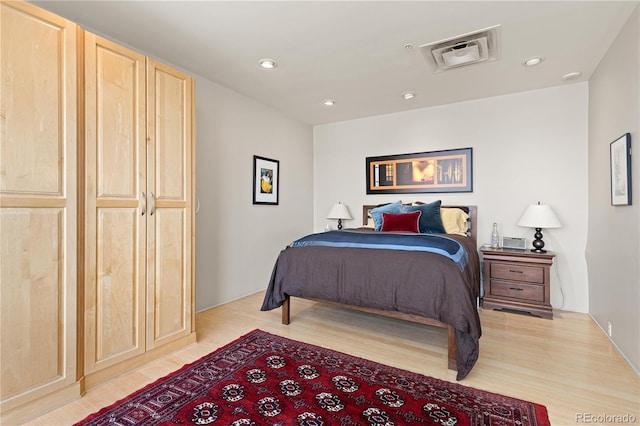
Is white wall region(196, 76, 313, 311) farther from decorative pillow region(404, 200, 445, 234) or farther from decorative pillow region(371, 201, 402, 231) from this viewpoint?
decorative pillow region(404, 200, 445, 234)

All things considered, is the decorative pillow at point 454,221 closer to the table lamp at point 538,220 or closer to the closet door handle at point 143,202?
the table lamp at point 538,220

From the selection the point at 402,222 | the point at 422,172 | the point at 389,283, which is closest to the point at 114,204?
the point at 389,283

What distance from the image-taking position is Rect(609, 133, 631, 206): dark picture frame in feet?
7.11

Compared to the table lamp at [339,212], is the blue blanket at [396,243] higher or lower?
lower

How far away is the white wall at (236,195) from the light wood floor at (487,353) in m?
0.43

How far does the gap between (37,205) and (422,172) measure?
4.02 m

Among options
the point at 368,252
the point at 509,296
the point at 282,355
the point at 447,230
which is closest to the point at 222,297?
the point at 282,355

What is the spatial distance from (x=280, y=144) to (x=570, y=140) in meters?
3.57

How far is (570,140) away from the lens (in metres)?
3.40

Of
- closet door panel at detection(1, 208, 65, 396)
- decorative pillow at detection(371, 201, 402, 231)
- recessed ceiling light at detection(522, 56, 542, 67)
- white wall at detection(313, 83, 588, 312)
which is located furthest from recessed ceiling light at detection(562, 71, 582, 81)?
closet door panel at detection(1, 208, 65, 396)

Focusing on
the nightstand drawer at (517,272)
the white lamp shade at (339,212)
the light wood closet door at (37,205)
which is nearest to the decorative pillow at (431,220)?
the nightstand drawer at (517,272)

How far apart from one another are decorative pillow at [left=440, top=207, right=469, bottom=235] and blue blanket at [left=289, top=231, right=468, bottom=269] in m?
0.99

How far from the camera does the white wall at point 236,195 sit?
3312 millimetres

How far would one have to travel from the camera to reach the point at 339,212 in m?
4.67
